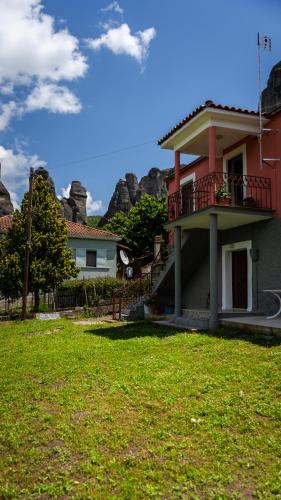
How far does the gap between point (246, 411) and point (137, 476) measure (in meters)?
1.73

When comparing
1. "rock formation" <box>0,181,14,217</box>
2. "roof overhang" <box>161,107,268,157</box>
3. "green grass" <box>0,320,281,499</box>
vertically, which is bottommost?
"green grass" <box>0,320,281,499</box>

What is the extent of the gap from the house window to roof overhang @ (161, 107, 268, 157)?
1626 centimetres

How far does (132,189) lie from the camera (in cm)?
5444

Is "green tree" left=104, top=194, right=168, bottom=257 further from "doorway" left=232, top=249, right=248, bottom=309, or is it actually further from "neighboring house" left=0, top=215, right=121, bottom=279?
"doorway" left=232, top=249, right=248, bottom=309

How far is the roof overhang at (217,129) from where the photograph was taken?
11.3 metres

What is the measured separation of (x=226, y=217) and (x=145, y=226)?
26.1 m

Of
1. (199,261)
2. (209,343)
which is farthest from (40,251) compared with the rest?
(209,343)

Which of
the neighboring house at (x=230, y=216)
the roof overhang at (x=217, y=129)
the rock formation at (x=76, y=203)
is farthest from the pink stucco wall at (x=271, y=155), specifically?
the rock formation at (x=76, y=203)

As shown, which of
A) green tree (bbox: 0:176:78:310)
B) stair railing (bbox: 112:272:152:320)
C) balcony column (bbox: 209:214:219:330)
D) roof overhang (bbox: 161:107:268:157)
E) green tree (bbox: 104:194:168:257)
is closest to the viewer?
balcony column (bbox: 209:214:219:330)

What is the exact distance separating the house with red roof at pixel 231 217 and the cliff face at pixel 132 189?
37353mm

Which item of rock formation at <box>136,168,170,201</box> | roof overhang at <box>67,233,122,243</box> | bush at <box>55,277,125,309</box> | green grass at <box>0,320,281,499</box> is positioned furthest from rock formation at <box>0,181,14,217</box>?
green grass at <box>0,320,281,499</box>

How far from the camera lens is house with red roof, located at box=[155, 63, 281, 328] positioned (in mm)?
11102

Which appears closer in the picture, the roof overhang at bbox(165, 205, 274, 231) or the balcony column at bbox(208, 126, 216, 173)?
the roof overhang at bbox(165, 205, 274, 231)

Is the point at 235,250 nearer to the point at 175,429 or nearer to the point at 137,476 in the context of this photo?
the point at 175,429
